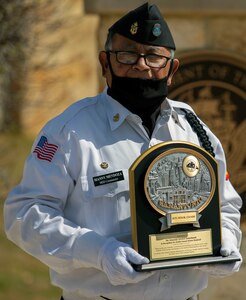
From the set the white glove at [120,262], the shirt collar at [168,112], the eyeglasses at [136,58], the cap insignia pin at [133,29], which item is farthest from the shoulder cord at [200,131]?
the white glove at [120,262]

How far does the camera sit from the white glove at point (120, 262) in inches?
98.4

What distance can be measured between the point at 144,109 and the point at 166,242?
1.48 feet

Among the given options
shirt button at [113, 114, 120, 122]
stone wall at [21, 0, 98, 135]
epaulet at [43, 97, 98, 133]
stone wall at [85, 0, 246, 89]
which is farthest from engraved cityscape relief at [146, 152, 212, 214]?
stone wall at [21, 0, 98, 135]

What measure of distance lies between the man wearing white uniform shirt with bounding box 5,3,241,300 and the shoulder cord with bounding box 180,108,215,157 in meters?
0.11

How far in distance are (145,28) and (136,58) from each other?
0.33ft

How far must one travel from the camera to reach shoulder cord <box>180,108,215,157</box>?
9.39 ft

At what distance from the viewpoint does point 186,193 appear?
2639 millimetres

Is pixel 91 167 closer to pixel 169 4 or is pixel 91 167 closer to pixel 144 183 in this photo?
pixel 144 183

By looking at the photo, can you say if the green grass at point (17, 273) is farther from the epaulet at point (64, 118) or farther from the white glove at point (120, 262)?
the white glove at point (120, 262)

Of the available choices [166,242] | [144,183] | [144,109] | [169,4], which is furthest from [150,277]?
[169,4]

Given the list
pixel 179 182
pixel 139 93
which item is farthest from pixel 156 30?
pixel 179 182

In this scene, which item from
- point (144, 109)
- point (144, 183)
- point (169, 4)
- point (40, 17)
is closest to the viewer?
point (144, 183)

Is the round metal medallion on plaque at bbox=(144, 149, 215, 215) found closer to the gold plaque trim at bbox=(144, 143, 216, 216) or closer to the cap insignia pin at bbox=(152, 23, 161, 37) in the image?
the gold plaque trim at bbox=(144, 143, 216, 216)

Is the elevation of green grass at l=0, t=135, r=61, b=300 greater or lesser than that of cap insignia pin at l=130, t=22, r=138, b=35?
lesser
